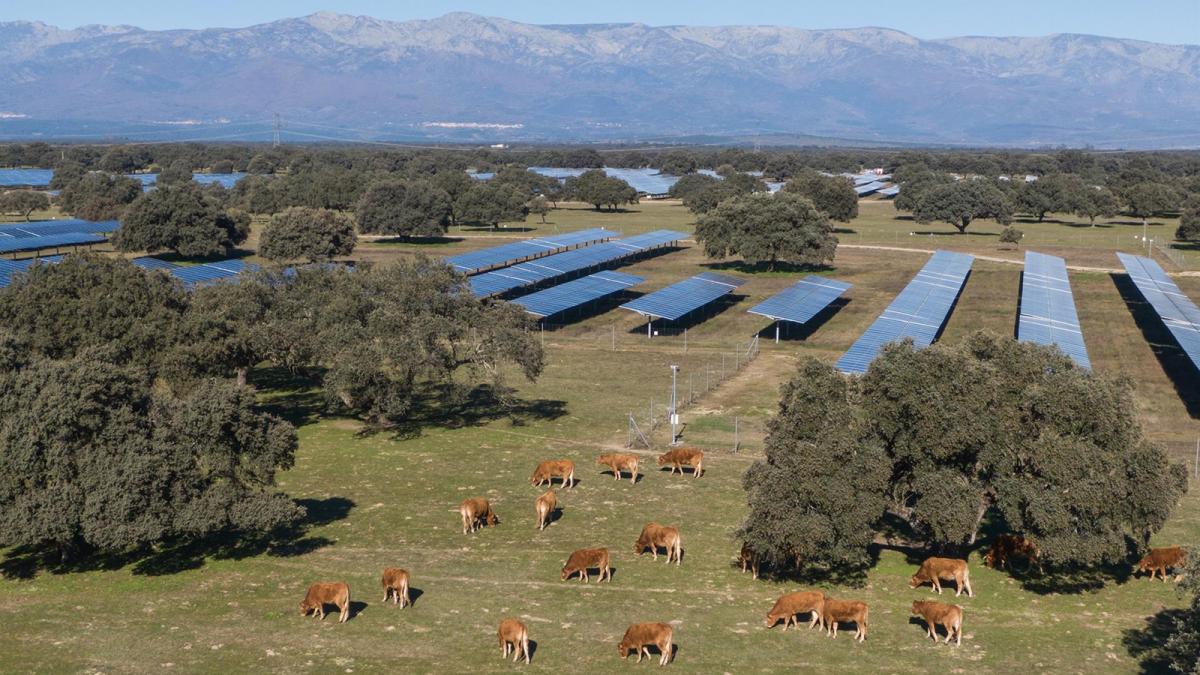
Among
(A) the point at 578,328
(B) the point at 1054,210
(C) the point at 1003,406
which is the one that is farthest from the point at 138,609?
(B) the point at 1054,210

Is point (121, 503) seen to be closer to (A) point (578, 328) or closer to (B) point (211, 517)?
(B) point (211, 517)

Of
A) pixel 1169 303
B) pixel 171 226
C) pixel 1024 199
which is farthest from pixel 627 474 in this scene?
Result: pixel 1024 199

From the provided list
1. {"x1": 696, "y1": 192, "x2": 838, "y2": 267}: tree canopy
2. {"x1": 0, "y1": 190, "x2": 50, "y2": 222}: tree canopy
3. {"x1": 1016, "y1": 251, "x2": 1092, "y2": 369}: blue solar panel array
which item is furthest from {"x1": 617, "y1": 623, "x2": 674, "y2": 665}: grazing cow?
{"x1": 0, "y1": 190, "x2": 50, "y2": 222}: tree canopy

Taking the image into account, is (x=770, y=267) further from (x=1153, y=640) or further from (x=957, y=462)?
(x=1153, y=640)

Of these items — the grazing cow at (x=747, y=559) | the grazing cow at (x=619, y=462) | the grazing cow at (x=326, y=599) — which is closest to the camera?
the grazing cow at (x=326, y=599)

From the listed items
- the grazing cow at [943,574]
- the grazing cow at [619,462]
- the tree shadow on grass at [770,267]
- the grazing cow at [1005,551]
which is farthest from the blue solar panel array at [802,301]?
the grazing cow at [943,574]

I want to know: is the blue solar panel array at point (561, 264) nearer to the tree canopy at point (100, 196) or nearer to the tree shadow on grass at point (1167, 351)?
the tree shadow on grass at point (1167, 351)

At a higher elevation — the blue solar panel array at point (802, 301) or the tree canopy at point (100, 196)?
the tree canopy at point (100, 196)
